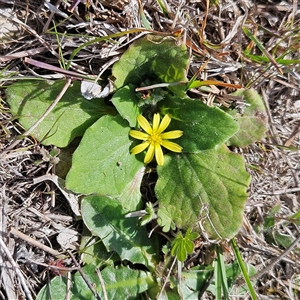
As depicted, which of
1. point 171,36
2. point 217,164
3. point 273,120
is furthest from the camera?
point 273,120

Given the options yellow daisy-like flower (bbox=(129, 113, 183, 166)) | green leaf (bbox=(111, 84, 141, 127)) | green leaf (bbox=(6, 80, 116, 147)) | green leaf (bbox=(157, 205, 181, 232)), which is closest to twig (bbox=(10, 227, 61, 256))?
green leaf (bbox=(6, 80, 116, 147))

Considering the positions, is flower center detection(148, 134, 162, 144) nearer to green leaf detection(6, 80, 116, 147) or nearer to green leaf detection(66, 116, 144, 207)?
green leaf detection(66, 116, 144, 207)

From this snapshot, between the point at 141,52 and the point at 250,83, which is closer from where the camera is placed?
the point at 141,52

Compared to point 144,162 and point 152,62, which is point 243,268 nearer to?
point 144,162

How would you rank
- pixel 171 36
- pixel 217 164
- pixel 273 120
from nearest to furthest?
pixel 171 36 < pixel 217 164 < pixel 273 120

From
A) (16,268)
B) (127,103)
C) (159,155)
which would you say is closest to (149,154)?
(159,155)

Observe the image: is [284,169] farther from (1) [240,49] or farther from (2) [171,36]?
(2) [171,36]

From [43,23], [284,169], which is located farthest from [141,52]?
[284,169]

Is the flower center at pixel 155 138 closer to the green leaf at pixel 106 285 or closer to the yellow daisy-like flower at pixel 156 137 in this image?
the yellow daisy-like flower at pixel 156 137
